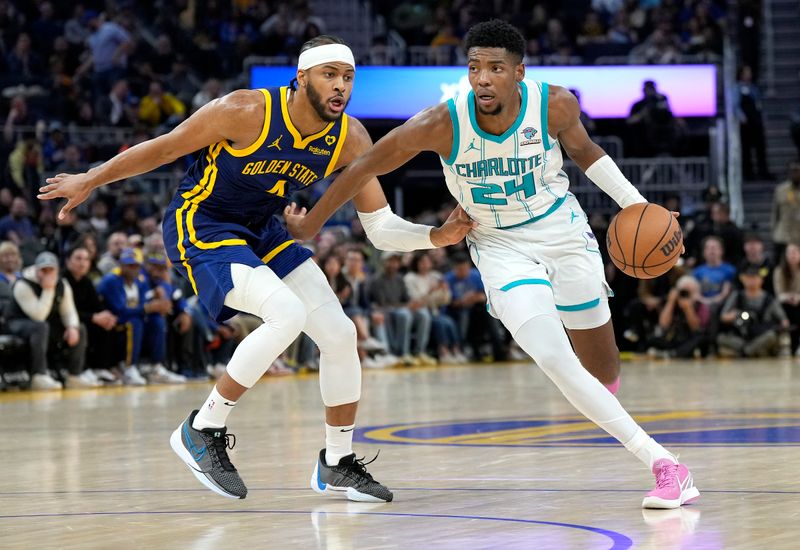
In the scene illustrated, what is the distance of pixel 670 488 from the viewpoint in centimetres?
543

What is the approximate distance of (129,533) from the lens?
5.07 m

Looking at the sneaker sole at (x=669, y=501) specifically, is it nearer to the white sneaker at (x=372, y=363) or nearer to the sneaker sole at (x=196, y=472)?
the sneaker sole at (x=196, y=472)

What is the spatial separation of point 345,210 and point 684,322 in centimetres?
548

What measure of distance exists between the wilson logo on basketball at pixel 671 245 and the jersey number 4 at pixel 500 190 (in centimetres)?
62

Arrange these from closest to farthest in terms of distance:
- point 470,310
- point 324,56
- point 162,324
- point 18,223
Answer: point 324,56 < point 162,324 < point 18,223 < point 470,310

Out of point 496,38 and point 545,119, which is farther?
point 545,119

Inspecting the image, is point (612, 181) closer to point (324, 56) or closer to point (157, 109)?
point (324, 56)

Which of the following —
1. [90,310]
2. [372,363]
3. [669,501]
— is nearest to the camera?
[669,501]

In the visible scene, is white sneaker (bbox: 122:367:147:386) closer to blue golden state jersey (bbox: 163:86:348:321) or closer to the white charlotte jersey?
blue golden state jersey (bbox: 163:86:348:321)

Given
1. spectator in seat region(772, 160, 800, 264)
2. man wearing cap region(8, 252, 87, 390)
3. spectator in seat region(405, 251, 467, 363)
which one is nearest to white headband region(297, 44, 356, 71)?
man wearing cap region(8, 252, 87, 390)

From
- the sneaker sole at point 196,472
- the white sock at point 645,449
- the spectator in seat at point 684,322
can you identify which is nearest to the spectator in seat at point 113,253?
the spectator in seat at point 684,322

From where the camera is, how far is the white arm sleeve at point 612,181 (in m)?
6.29

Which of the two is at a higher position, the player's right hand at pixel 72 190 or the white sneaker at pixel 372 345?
the player's right hand at pixel 72 190

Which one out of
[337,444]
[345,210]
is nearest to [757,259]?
[345,210]
